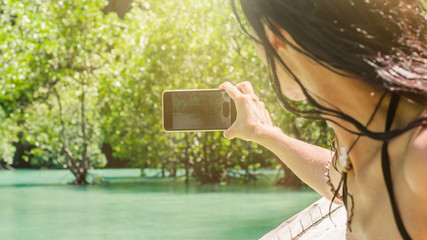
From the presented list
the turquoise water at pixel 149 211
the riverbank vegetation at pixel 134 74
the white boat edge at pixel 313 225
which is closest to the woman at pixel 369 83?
the white boat edge at pixel 313 225

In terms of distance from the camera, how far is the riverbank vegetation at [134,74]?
893 centimetres

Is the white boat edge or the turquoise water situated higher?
the white boat edge

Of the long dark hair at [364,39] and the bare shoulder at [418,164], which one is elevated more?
the long dark hair at [364,39]

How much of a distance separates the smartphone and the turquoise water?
3811mm

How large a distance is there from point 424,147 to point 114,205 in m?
7.15

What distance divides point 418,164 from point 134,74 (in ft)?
29.6

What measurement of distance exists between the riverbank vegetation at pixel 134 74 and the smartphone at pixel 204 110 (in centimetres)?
672

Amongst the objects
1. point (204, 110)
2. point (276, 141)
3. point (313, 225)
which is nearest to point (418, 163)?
point (276, 141)

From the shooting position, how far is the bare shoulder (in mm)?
590

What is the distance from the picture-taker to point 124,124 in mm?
10367

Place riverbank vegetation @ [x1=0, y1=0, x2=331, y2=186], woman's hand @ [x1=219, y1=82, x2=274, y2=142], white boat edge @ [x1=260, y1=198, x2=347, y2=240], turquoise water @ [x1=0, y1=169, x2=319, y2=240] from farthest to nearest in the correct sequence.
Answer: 1. riverbank vegetation @ [x1=0, y1=0, x2=331, y2=186]
2. turquoise water @ [x1=0, y1=169, x2=319, y2=240]
3. white boat edge @ [x1=260, y1=198, x2=347, y2=240]
4. woman's hand @ [x1=219, y1=82, x2=274, y2=142]

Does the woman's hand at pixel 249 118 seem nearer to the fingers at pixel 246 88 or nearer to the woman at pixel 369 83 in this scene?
the fingers at pixel 246 88

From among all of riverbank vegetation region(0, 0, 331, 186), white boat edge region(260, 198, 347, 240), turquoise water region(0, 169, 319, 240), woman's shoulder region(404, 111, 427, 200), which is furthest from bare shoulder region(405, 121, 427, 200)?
riverbank vegetation region(0, 0, 331, 186)

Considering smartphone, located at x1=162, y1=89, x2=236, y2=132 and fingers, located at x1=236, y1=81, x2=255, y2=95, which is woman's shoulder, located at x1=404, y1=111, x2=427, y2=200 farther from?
smartphone, located at x1=162, y1=89, x2=236, y2=132
